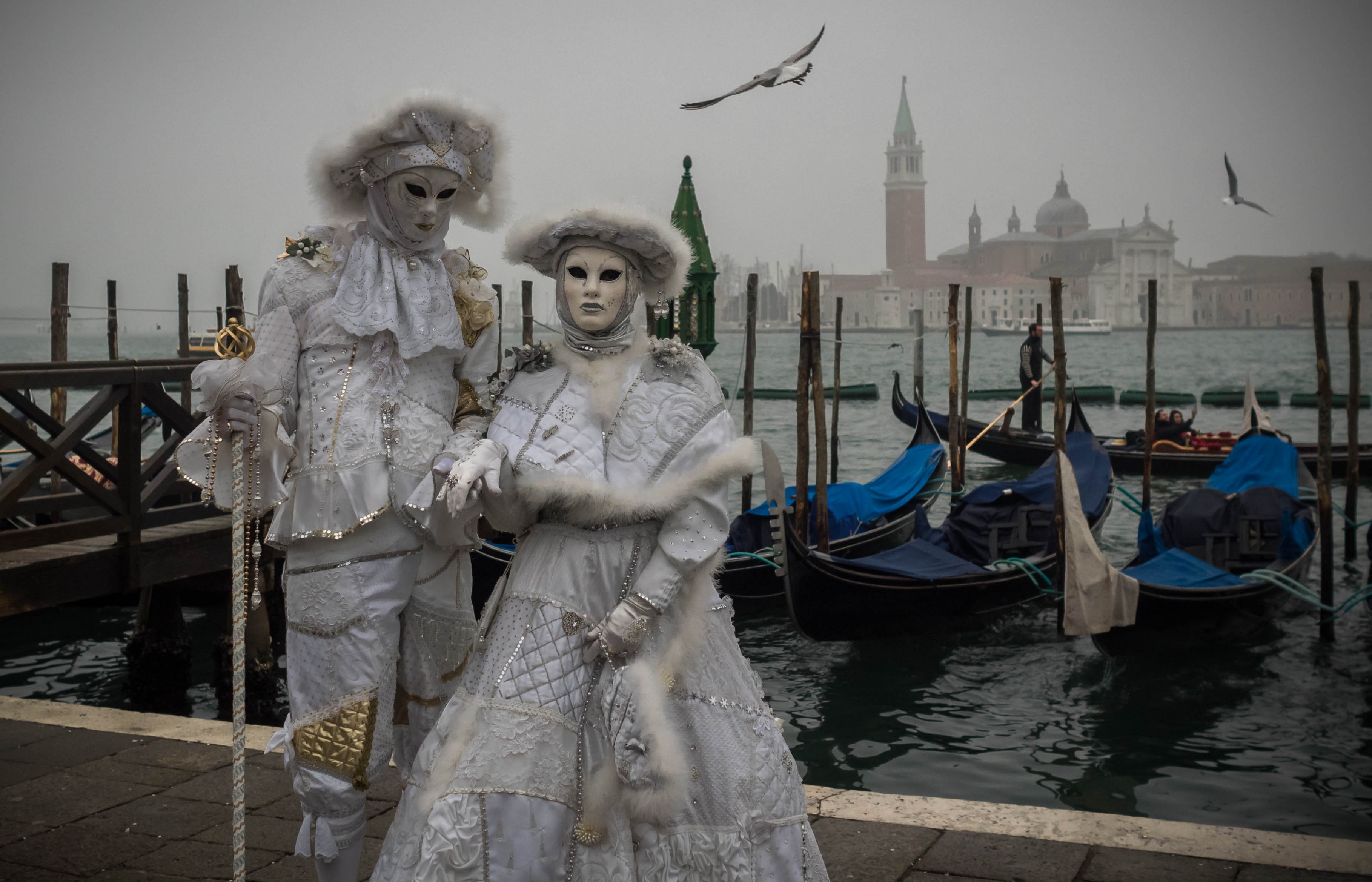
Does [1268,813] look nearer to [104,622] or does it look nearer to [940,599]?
[940,599]

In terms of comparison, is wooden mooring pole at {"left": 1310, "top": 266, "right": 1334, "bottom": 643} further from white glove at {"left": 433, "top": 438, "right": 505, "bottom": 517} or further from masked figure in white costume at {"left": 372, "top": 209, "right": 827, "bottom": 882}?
white glove at {"left": 433, "top": 438, "right": 505, "bottom": 517}

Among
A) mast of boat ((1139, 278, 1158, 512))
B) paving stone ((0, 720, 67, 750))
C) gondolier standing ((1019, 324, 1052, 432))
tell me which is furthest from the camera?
gondolier standing ((1019, 324, 1052, 432))

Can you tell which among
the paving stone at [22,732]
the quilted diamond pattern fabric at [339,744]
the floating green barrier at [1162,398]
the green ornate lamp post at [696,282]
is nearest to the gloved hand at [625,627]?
the quilted diamond pattern fabric at [339,744]

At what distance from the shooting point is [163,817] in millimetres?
2766

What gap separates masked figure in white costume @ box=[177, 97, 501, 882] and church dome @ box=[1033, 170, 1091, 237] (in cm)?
10005

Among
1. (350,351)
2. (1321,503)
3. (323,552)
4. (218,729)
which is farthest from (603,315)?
(1321,503)

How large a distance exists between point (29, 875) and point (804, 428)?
6214 mm

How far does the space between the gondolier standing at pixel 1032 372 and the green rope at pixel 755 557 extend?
6.83 metres

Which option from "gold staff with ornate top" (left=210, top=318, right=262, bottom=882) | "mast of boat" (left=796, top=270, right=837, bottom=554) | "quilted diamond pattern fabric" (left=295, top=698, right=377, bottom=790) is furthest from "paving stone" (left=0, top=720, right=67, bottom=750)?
"mast of boat" (left=796, top=270, right=837, bottom=554)

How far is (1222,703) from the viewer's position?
20.5 feet

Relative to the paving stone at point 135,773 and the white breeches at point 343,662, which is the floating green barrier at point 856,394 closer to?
the paving stone at point 135,773

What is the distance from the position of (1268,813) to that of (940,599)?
7.73ft

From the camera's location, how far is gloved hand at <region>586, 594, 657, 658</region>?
183cm

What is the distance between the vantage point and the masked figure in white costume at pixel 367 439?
80.5 inches
